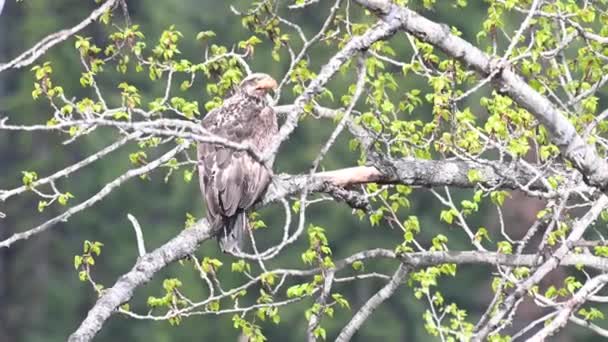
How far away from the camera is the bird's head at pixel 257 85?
26.6 feet

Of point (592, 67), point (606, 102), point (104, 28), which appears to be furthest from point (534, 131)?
point (104, 28)

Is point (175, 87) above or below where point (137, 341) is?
above

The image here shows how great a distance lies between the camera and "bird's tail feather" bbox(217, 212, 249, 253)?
750 centimetres

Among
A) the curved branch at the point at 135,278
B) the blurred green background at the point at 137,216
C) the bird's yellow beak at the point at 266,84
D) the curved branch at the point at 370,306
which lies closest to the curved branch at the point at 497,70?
the curved branch at the point at 370,306

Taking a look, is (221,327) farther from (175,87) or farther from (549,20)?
(549,20)

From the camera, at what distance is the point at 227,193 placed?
25.2 ft

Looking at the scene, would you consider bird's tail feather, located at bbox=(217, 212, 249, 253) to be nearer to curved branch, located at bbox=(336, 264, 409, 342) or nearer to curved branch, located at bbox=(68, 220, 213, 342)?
curved branch, located at bbox=(68, 220, 213, 342)

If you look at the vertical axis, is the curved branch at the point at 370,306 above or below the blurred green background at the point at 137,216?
below

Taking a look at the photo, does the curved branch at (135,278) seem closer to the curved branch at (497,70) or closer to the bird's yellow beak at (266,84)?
the bird's yellow beak at (266,84)

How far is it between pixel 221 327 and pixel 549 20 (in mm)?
12706

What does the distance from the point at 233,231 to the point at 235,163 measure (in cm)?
40

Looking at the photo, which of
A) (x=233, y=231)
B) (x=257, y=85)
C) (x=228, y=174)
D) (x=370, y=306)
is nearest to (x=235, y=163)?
(x=228, y=174)

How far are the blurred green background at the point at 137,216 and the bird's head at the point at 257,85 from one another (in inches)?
380

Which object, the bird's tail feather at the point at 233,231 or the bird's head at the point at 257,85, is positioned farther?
the bird's head at the point at 257,85
